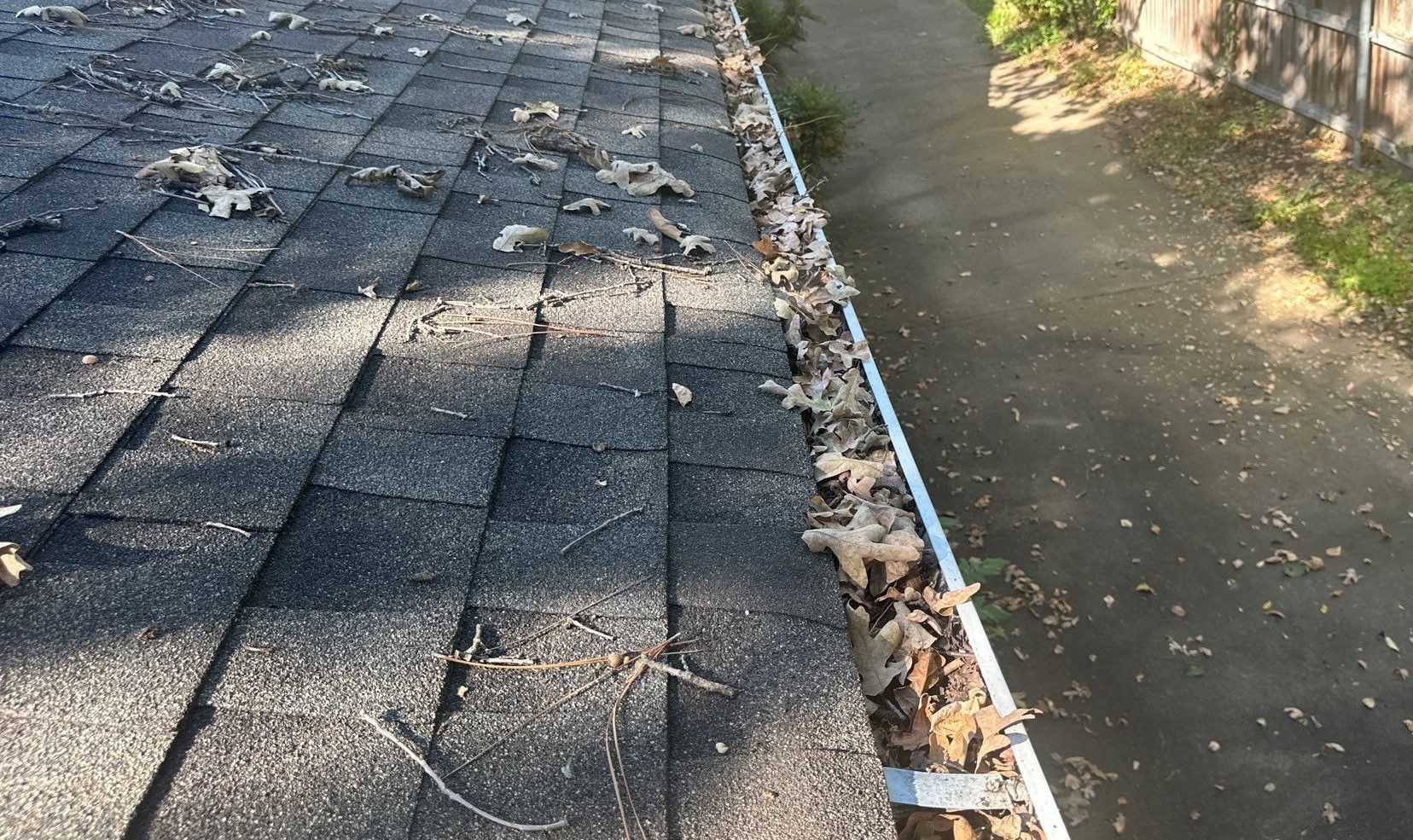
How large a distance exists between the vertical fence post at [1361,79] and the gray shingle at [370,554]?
949 cm

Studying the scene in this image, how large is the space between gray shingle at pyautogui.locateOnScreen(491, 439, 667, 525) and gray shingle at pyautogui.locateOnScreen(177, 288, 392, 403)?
1.73 ft

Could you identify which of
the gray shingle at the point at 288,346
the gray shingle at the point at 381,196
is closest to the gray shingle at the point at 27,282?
the gray shingle at the point at 288,346

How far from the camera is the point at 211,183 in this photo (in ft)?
11.7

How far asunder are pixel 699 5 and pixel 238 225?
6166 millimetres

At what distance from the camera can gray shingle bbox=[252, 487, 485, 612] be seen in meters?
1.95

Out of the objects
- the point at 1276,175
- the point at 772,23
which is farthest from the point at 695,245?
the point at 772,23

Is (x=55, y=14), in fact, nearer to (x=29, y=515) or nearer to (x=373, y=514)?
(x=29, y=515)

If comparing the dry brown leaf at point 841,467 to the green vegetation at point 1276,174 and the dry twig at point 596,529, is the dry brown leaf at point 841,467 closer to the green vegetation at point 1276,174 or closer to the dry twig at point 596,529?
the dry twig at point 596,529

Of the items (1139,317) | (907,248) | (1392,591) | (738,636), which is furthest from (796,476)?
(907,248)

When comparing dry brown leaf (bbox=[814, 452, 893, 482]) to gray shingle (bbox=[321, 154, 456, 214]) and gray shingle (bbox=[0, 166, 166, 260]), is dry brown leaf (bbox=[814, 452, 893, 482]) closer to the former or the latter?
gray shingle (bbox=[321, 154, 456, 214])

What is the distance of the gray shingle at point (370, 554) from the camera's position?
1.95 meters

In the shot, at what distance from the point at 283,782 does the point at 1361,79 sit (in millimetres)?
10280

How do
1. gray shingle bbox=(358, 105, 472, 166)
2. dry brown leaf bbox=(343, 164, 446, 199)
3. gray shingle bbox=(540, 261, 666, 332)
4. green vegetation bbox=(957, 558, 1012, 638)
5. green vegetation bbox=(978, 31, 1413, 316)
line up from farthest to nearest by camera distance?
green vegetation bbox=(978, 31, 1413, 316), green vegetation bbox=(957, 558, 1012, 638), gray shingle bbox=(358, 105, 472, 166), dry brown leaf bbox=(343, 164, 446, 199), gray shingle bbox=(540, 261, 666, 332)

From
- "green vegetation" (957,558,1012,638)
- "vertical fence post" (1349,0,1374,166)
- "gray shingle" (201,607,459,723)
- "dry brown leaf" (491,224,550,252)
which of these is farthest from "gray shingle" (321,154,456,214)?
"vertical fence post" (1349,0,1374,166)
